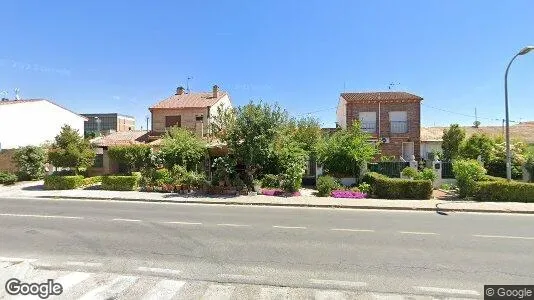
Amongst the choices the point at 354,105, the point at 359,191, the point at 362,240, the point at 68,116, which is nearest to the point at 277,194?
the point at 359,191

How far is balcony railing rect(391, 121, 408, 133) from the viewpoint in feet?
93.0

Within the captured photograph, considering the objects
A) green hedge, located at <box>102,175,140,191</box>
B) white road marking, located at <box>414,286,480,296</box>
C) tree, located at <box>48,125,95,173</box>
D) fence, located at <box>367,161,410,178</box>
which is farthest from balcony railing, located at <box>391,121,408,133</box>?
white road marking, located at <box>414,286,480,296</box>

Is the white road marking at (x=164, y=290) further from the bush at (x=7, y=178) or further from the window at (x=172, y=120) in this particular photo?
the window at (x=172, y=120)

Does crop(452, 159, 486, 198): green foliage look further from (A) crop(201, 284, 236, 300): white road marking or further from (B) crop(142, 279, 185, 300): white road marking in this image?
(B) crop(142, 279, 185, 300): white road marking

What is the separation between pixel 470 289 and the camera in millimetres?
5227

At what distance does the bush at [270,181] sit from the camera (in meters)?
18.2

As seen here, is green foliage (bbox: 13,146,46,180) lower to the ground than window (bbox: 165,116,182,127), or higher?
lower

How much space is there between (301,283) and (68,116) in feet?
133

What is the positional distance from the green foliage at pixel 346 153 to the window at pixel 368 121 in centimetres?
864

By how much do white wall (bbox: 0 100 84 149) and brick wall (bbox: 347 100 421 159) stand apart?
80.0 feet

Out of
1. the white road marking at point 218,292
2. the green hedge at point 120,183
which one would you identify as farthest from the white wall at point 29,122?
the white road marking at point 218,292

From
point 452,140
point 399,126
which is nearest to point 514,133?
point 452,140

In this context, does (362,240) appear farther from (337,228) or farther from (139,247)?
(139,247)

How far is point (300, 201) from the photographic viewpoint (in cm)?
1507
